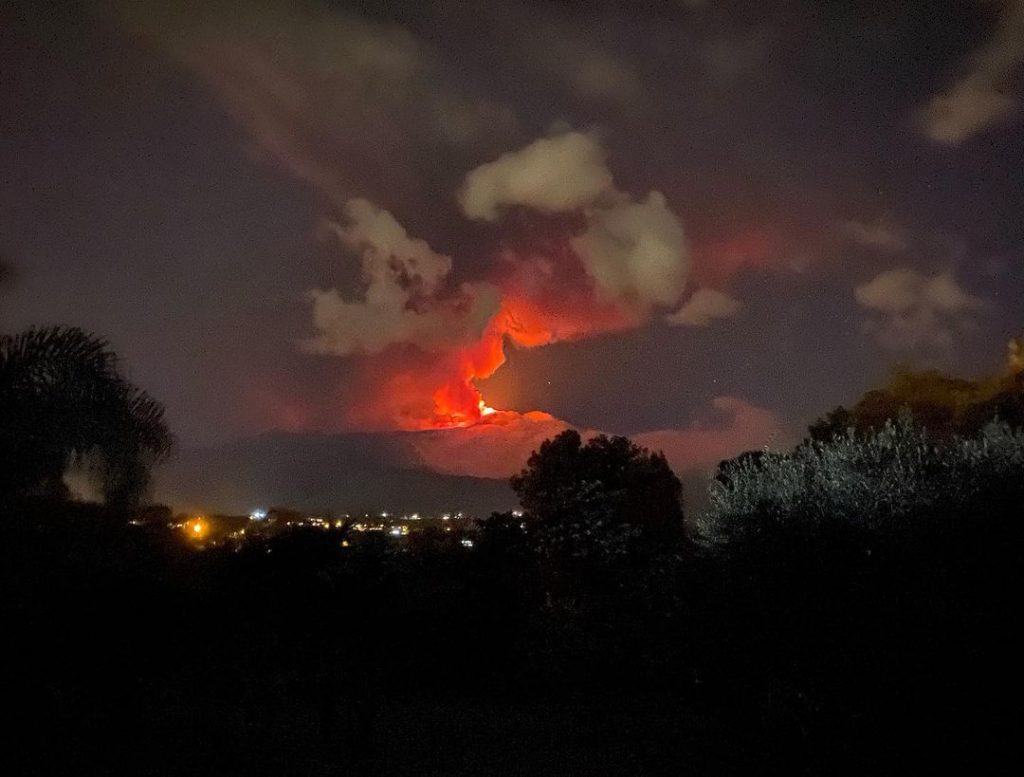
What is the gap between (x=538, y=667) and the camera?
36.6 ft

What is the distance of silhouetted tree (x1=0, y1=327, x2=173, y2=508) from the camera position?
830cm

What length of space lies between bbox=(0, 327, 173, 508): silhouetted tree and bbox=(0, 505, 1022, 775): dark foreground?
478 millimetres

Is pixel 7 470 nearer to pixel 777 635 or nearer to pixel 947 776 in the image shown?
pixel 777 635

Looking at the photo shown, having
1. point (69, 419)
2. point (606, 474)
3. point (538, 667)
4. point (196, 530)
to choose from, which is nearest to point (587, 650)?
point (538, 667)

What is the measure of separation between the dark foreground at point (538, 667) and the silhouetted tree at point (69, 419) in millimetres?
478

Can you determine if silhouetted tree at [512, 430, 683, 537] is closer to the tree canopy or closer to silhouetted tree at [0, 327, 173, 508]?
the tree canopy

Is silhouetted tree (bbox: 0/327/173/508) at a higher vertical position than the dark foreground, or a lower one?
higher

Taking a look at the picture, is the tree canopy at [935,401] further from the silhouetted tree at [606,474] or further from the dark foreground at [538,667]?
the dark foreground at [538,667]

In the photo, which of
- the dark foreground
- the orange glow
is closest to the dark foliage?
the dark foreground

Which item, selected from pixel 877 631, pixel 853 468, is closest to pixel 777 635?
pixel 877 631

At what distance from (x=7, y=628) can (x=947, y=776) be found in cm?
669

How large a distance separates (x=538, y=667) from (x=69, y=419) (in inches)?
236

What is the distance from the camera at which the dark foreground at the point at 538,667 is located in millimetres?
5969

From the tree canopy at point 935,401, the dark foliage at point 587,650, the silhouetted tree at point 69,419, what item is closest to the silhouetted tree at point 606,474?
the tree canopy at point 935,401
